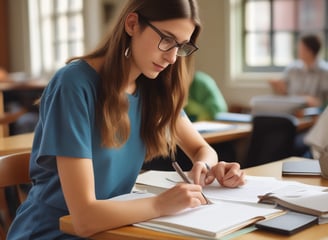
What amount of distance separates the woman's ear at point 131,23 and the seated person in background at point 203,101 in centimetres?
303

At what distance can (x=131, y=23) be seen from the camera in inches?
63.8

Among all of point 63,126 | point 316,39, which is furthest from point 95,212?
point 316,39

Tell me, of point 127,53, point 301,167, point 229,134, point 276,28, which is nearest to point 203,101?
point 229,134

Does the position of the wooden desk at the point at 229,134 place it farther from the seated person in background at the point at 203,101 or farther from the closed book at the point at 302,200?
the closed book at the point at 302,200

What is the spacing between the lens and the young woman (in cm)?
146

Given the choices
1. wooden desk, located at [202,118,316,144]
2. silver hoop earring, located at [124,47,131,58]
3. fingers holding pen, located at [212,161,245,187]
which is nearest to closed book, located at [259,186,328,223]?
fingers holding pen, located at [212,161,245,187]

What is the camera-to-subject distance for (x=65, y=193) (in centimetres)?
148

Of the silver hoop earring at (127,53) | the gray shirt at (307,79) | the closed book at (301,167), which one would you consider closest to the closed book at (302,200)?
the closed book at (301,167)

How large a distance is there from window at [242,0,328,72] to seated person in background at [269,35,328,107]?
402 mm

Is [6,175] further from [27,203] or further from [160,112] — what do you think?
[160,112]

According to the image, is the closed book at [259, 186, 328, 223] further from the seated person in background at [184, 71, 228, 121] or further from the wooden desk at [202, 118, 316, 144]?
the seated person in background at [184, 71, 228, 121]

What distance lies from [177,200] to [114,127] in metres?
0.31

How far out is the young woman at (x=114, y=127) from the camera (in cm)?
146

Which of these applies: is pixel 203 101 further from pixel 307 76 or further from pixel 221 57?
pixel 221 57
